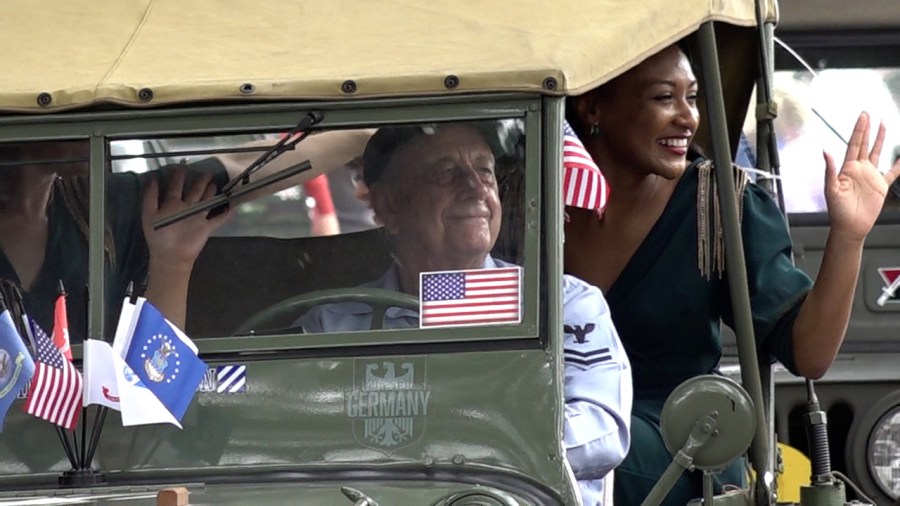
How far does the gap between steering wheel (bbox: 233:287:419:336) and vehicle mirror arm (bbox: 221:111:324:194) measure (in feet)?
0.88

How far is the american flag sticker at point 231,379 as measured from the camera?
390 cm

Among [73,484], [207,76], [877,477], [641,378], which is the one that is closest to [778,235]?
[641,378]

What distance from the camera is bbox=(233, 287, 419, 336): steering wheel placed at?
3.86 m

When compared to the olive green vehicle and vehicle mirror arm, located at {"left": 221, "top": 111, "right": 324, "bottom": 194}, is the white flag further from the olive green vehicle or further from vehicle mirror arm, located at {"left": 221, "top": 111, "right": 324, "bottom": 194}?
vehicle mirror arm, located at {"left": 221, "top": 111, "right": 324, "bottom": 194}

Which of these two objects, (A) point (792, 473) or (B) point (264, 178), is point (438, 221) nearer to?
(B) point (264, 178)

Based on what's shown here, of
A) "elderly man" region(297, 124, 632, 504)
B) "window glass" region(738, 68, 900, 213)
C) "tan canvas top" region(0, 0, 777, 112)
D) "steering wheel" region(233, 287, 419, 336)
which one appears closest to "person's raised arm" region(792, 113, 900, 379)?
"tan canvas top" region(0, 0, 777, 112)

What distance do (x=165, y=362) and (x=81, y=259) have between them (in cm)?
34

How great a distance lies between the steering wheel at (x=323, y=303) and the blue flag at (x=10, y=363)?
1.42 ft

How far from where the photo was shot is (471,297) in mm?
3811

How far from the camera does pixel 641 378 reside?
5020 mm

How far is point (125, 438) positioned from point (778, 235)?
1843 mm

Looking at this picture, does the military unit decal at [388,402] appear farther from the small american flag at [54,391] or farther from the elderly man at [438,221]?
the small american flag at [54,391]

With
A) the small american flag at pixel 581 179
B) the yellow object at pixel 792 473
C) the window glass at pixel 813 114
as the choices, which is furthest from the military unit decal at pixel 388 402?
the window glass at pixel 813 114

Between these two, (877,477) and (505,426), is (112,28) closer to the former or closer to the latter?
(505,426)
